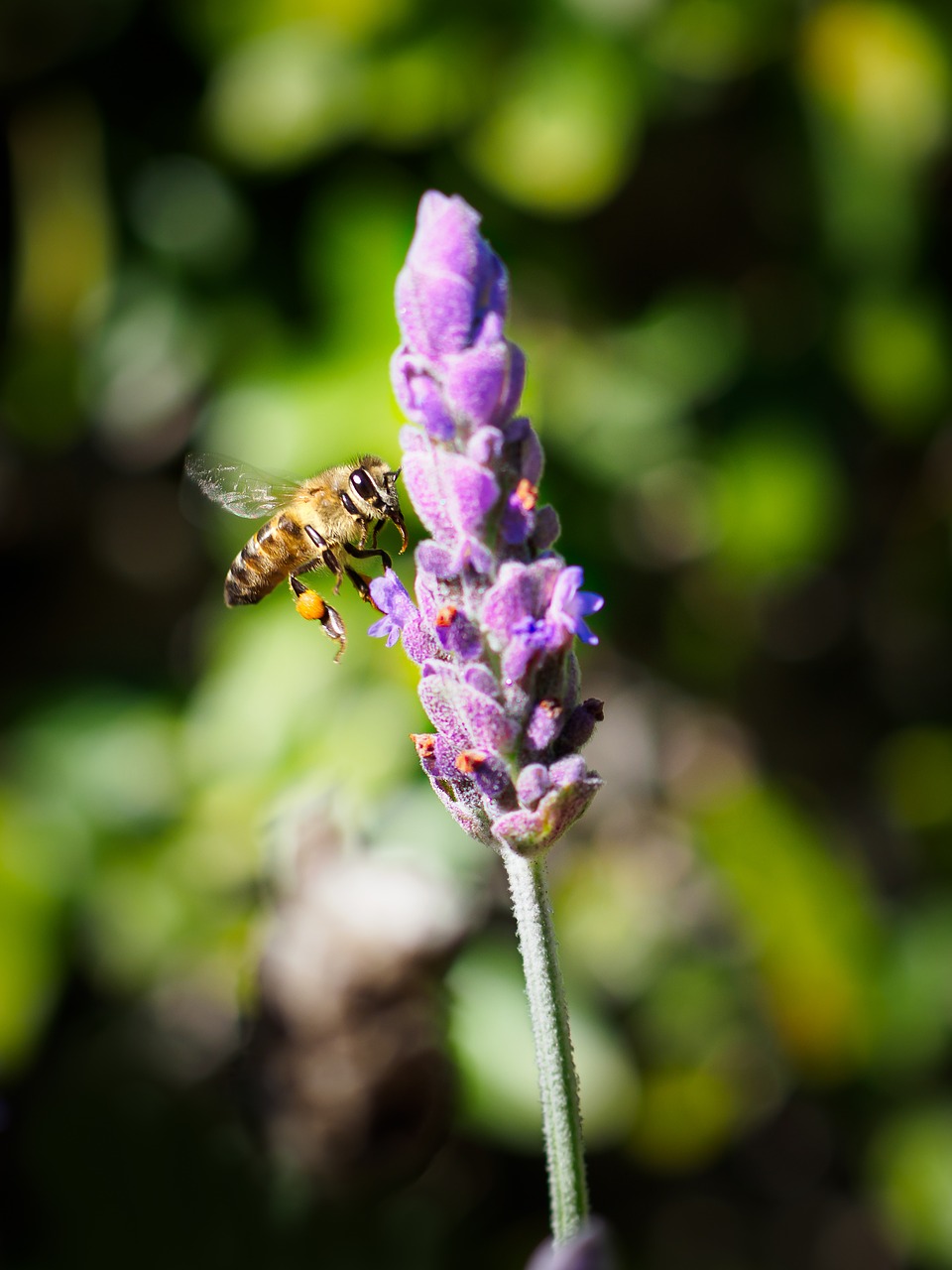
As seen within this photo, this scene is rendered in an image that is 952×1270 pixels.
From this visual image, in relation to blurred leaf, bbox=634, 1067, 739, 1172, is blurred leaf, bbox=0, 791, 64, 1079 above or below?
above

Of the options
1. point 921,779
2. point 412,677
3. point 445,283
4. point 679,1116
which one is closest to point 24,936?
point 412,677

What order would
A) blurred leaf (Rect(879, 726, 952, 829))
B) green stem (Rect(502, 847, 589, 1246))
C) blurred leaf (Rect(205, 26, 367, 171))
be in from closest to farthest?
green stem (Rect(502, 847, 589, 1246))
blurred leaf (Rect(205, 26, 367, 171))
blurred leaf (Rect(879, 726, 952, 829))

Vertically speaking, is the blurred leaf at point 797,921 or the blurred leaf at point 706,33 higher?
the blurred leaf at point 706,33

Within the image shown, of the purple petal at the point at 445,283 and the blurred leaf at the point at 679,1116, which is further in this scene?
the blurred leaf at the point at 679,1116

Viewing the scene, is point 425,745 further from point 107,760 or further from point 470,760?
point 107,760

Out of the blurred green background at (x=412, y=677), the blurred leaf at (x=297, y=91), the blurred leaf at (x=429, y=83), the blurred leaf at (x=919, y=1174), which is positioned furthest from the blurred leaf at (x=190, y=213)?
the blurred leaf at (x=919, y=1174)

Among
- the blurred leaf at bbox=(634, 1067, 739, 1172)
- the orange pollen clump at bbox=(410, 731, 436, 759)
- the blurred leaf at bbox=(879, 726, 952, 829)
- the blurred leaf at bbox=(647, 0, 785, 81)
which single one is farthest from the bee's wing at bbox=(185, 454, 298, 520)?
the blurred leaf at bbox=(879, 726, 952, 829)

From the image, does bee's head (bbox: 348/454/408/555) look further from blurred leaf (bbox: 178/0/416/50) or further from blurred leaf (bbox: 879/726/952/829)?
blurred leaf (bbox: 879/726/952/829)

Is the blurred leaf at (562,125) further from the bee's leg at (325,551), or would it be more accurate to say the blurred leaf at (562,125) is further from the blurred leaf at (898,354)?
the bee's leg at (325,551)
